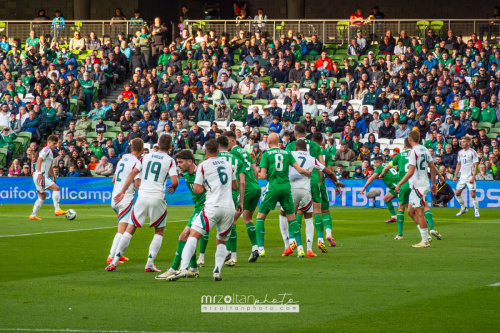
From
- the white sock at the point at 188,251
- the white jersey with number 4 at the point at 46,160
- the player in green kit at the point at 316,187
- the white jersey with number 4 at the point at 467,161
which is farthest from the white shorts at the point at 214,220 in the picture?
the white jersey with number 4 at the point at 467,161

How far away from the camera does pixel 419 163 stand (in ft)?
47.0

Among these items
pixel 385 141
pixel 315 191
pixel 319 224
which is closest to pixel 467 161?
pixel 385 141

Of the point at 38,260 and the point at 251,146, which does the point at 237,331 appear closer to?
the point at 38,260

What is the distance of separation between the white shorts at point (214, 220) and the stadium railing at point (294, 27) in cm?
2625

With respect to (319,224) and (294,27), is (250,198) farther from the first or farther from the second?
(294,27)

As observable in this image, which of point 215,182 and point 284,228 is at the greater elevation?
point 215,182

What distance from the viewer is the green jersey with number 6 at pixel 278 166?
1248cm

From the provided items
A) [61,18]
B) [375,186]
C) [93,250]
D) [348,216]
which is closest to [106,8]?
[61,18]

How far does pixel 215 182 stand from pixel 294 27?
90.4 ft

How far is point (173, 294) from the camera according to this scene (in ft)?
29.4

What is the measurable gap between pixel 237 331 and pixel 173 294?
209cm

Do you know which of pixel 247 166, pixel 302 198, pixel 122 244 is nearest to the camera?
pixel 122 244

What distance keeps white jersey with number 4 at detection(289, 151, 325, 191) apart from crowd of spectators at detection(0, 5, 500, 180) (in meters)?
14.0

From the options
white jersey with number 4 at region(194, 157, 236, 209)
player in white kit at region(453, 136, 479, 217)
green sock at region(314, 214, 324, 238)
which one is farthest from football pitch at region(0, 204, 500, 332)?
player in white kit at region(453, 136, 479, 217)
